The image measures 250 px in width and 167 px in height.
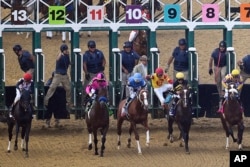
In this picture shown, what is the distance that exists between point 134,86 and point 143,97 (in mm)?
435

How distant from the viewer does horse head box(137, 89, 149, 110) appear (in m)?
21.9

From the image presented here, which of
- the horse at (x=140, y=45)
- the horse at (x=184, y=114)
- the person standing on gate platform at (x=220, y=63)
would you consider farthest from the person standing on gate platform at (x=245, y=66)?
the horse at (x=140, y=45)

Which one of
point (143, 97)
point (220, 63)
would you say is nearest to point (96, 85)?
point (143, 97)

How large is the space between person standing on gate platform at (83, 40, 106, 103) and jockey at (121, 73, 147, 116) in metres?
1.70

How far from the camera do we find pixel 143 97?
865 inches

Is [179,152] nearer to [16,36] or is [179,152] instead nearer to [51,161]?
[51,161]

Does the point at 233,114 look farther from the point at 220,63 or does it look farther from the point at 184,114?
the point at 220,63

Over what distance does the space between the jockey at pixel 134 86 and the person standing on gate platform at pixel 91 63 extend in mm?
1699

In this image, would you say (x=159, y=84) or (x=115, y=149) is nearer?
(x=115, y=149)

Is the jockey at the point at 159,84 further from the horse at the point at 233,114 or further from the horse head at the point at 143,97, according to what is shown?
the horse at the point at 233,114

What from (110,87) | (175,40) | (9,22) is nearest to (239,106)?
(110,87)

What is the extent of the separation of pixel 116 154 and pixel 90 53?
2791mm

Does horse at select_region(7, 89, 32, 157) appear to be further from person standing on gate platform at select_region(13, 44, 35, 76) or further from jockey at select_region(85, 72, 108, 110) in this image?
person standing on gate platform at select_region(13, 44, 35, 76)

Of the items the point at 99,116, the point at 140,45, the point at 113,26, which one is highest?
the point at 113,26
